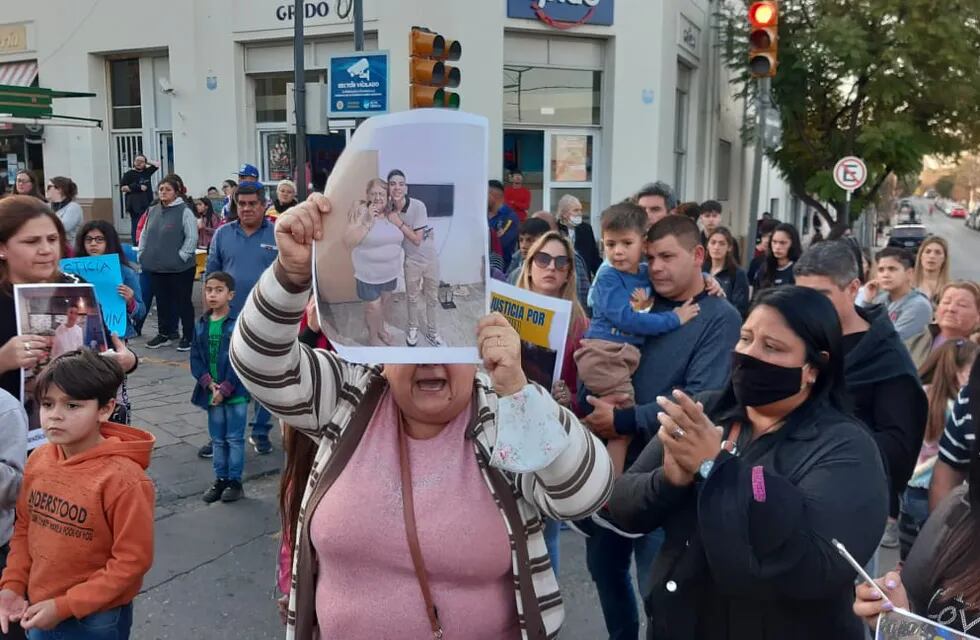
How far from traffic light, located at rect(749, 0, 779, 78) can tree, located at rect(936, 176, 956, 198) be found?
403 ft

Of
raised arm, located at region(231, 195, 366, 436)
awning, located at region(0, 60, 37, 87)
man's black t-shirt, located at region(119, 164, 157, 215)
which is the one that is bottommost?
raised arm, located at region(231, 195, 366, 436)

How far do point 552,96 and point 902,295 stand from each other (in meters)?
10.7

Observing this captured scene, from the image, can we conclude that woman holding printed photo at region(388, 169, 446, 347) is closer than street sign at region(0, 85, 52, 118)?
Yes

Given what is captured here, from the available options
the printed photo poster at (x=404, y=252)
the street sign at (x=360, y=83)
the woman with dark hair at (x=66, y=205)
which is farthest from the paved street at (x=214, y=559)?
the street sign at (x=360, y=83)

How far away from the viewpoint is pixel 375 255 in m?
1.78

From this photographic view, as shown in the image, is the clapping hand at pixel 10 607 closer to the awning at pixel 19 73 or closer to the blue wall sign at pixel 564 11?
the blue wall sign at pixel 564 11

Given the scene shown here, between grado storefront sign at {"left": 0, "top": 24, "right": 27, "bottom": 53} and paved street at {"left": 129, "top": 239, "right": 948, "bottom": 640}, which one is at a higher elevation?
grado storefront sign at {"left": 0, "top": 24, "right": 27, "bottom": 53}

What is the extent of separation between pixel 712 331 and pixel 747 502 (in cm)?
135

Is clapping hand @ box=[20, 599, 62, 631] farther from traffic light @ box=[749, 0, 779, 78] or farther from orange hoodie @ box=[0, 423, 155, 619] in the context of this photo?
traffic light @ box=[749, 0, 779, 78]

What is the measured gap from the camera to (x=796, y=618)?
7.14 feet

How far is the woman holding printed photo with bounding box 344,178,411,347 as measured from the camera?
5.81ft

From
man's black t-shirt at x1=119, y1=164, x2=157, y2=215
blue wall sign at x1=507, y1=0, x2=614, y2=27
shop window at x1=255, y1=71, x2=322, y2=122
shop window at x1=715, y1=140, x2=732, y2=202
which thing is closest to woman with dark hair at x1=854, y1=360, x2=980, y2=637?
blue wall sign at x1=507, y1=0, x2=614, y2=27

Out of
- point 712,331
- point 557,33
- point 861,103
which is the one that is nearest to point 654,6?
point 557,33

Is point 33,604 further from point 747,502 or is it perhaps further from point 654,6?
point 654,6
